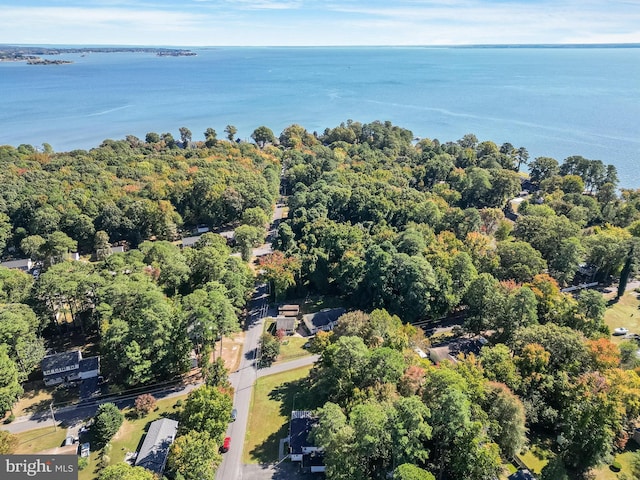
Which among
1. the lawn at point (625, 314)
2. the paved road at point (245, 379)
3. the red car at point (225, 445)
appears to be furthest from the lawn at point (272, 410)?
the lawn at point (625, 314)

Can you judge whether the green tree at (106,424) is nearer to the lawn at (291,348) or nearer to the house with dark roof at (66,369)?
the house with dark roof at (66,369)

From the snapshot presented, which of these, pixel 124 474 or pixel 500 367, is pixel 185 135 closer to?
pixel 124 474

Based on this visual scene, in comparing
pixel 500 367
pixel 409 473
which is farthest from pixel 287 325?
pixel 409 473

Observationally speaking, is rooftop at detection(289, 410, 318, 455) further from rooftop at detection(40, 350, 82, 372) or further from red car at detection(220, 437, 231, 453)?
rooftop at detection(40, 350, 82, 372)

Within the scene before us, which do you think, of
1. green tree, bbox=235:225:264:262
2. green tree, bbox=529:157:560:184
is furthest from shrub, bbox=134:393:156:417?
green tree, bbox=529:157:560:184

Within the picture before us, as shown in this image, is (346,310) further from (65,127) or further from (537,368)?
(65,127)

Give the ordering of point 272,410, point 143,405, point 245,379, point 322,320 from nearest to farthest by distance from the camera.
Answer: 1. point 143,405
2. point 272,410
3. point 245,379
4. point 322,320
